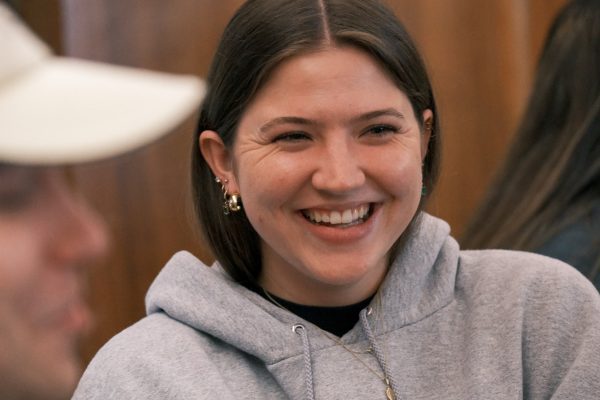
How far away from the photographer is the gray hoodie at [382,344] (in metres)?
1.94

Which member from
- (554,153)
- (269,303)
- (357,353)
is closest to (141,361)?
(269,303)

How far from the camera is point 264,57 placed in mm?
1922

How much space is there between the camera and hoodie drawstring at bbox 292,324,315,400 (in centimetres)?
194

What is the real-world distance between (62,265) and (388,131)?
38.0 inches

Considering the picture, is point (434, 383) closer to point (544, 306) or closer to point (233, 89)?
point (544, 306)

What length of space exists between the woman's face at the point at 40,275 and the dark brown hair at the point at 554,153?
1.66 metres

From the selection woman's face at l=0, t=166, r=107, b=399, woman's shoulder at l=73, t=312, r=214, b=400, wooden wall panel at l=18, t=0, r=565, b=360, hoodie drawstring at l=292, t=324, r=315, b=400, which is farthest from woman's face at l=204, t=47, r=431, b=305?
wooden wall panel at l=18, t=0, r=565, b=360

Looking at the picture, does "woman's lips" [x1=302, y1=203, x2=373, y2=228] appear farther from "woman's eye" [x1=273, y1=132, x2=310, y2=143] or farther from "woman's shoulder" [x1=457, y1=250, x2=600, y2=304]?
"woman's shoulder" [x1=457, y1=250, x2=600, y2=304]

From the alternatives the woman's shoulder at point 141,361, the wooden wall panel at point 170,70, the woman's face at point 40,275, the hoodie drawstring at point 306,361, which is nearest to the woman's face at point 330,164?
the hoodie drawstring at point 306,361

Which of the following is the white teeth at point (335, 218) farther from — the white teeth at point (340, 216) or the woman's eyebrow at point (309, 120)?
the woman's eyebrow at point (309, 120)

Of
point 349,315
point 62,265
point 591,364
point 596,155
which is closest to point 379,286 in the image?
point 349,315

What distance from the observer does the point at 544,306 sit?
79.9 inches

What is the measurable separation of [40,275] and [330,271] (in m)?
0.92

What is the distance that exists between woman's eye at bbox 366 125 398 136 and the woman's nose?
0.05 meters
